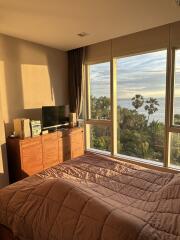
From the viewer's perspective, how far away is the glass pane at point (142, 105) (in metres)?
3.46

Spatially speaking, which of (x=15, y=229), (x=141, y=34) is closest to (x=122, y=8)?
(x=141, y=34)

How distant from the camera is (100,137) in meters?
4.49

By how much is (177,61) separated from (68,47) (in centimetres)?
219

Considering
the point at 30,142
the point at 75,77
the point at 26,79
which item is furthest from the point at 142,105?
the point at 26,79

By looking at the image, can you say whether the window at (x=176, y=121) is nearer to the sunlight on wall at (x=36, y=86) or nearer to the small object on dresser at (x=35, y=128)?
the small object on dresser at (x=35, y=128)

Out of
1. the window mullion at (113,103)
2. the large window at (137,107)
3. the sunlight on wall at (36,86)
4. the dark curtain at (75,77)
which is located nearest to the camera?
the large window at (137,107)

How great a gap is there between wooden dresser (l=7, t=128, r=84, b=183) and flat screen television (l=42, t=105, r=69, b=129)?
237mm

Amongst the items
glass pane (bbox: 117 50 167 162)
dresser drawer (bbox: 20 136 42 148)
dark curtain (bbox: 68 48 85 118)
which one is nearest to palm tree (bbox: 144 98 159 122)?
glass pane (bbox: 117 50 167 162)

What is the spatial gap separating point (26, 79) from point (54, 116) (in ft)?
2.89

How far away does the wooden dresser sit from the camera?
311cm

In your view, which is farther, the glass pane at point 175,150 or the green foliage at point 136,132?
the green foliage at point 136,132

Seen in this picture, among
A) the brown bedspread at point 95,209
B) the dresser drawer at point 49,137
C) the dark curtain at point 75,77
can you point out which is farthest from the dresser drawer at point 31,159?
the dark curtain at point 75,77

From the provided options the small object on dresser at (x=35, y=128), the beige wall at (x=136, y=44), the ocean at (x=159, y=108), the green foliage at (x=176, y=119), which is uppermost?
the beige wall at (x=136, y=44)

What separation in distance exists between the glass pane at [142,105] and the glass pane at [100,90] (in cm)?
26
